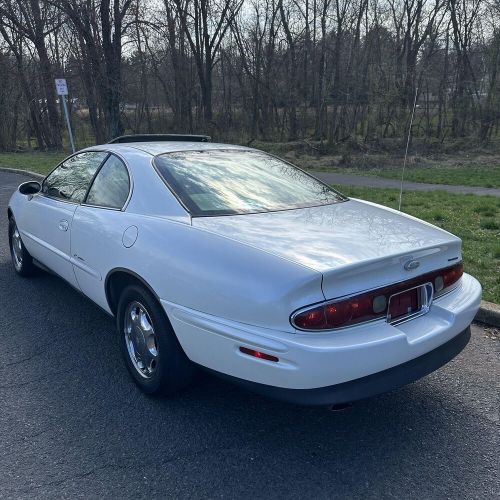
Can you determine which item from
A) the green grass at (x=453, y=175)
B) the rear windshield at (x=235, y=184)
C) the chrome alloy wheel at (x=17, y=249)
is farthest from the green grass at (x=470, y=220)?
the chrome alloy wheel at (x=17, y=249)

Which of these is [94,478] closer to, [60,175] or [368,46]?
[60,175]

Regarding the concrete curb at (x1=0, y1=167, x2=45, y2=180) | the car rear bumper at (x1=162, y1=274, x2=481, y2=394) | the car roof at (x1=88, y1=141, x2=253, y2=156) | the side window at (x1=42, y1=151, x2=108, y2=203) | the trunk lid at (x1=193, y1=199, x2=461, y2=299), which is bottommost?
the concrete curb at (x1=0, y1=167, x2=45, y2=180)

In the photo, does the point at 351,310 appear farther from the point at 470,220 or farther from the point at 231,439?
the point at 470,220

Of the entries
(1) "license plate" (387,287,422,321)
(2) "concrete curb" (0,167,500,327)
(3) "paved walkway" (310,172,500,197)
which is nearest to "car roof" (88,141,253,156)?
(1) "license plate" (387,287,422,321)

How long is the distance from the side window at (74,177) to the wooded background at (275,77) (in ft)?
57.8

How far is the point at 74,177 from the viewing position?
421 centimetres

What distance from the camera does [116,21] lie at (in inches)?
704

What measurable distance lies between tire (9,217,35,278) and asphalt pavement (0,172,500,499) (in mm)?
1729

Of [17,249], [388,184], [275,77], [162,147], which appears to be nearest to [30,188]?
[17,249]

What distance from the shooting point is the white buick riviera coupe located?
2246 mm

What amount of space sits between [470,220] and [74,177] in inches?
227

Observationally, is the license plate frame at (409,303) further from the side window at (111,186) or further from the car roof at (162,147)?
the car roof at (162,147)

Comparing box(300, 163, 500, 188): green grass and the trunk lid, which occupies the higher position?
the trunk lid

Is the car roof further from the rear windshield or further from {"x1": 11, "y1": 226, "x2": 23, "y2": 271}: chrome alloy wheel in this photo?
{"x1": 11, "y1": 226, "x2": 23, "y2": 271}: chrome alloy wheel
